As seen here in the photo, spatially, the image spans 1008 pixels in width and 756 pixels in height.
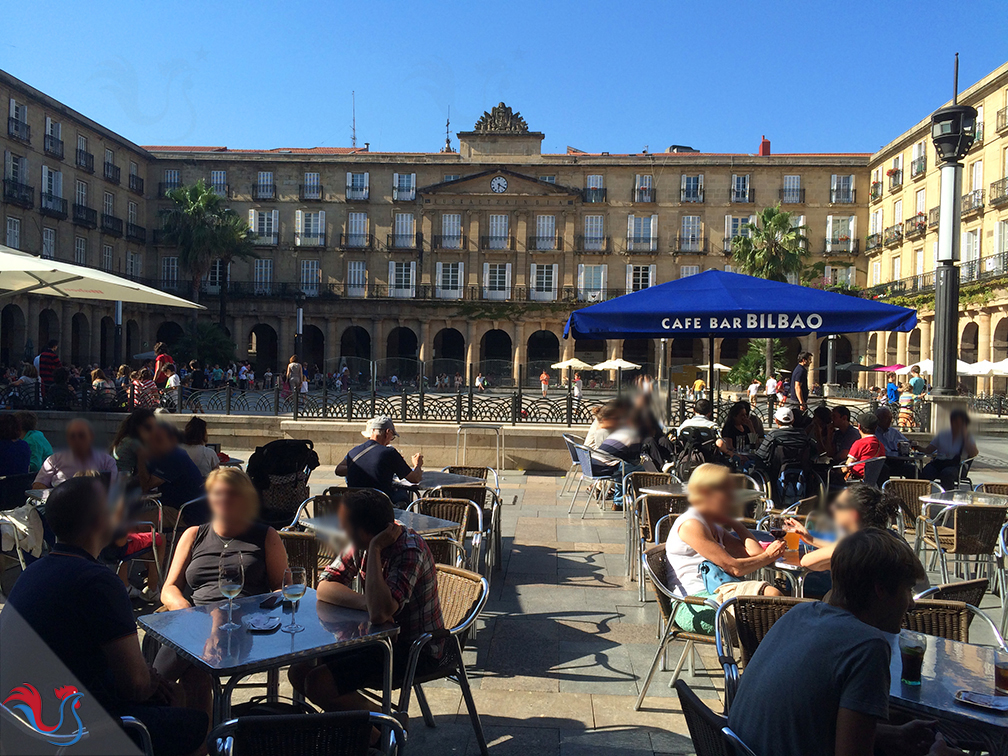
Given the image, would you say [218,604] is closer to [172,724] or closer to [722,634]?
[172,724]

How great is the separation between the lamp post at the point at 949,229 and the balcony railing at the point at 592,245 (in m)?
35.0

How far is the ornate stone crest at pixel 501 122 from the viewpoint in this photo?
4478cm

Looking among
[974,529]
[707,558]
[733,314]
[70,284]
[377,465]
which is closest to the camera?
[707,558]

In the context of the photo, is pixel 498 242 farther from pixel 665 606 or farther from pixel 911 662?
pixel 911 662

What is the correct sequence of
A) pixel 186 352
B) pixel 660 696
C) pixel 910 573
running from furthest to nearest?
1. pixel 186 352
2. pixel 660 696
3. pixel 910 573

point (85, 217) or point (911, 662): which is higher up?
point (85, 217)

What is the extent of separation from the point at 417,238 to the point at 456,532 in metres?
41.3

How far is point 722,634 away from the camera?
3.18 metres

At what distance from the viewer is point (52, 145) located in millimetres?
34625

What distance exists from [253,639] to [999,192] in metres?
34.7

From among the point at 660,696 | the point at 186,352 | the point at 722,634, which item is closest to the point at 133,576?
the point at 660,696

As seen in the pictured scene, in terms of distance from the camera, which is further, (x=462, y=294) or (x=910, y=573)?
(x=462, y=294)

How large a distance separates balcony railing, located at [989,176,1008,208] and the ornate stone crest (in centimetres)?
2478

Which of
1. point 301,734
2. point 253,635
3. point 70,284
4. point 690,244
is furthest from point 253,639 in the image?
point 690,244
